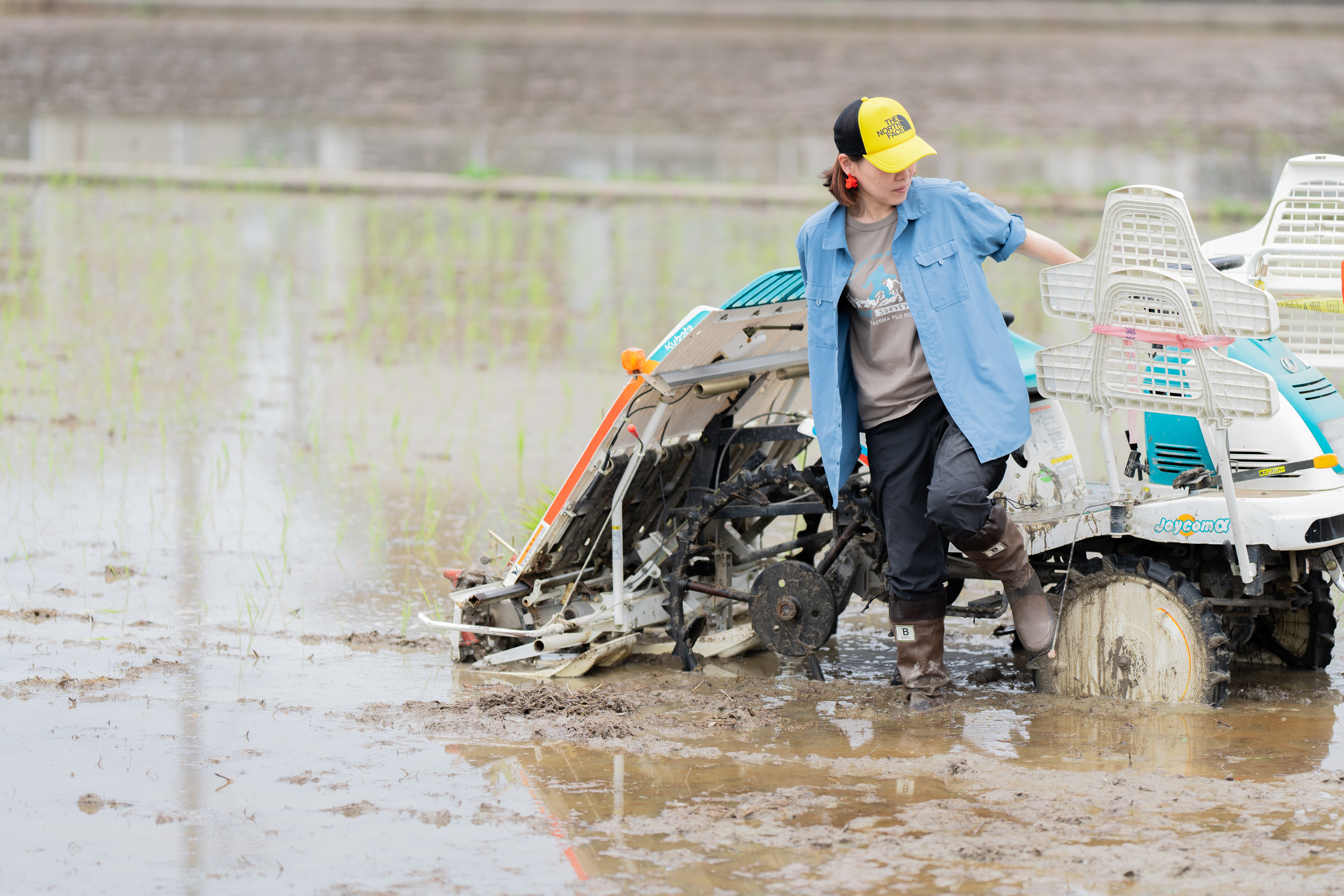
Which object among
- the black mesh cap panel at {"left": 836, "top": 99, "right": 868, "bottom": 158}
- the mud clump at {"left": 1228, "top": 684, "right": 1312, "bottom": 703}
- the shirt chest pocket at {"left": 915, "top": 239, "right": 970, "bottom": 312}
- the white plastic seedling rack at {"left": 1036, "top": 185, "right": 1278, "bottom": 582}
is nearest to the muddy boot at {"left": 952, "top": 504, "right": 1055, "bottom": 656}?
the white plastic seedling rack at {"left": 1036, "top": 185, "right": 1278, "bottom": 582}

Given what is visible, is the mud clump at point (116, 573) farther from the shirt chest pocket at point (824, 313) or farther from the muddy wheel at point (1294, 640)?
the muddy wheel at point (1294, 640)

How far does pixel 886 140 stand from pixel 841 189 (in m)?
0.19

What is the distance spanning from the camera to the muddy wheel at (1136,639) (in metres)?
4.61

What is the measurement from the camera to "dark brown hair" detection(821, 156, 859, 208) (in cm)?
455

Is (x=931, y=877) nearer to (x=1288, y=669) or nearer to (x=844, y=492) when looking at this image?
(x=844, y=492)

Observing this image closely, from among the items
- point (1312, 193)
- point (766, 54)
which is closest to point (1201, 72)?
point (766, 54)

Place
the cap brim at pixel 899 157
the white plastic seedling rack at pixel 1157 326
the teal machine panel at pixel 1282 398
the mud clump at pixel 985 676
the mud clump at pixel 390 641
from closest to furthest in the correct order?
the white plastic seedling rack at pixel 1157 326
the cap brim at pixel 899 157
the teal machine panel at pixel 1282 398
the mud clump at pixel 985 676
the mud clump at pixel 390 641

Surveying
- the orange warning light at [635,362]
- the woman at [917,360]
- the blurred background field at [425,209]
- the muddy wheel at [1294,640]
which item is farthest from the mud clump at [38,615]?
the muddy wheel at [1294,640]

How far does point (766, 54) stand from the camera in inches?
1003

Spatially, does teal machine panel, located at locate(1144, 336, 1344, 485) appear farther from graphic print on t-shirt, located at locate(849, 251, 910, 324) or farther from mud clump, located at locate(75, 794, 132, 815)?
mud clump, located at locate(75, 794, 132, 815)

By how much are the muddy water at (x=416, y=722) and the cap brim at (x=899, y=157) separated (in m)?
1.56

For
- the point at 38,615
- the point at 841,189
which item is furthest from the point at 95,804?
the point at 841,189

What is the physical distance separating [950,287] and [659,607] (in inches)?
Answer: 61.3

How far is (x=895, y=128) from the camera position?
4.45 m
